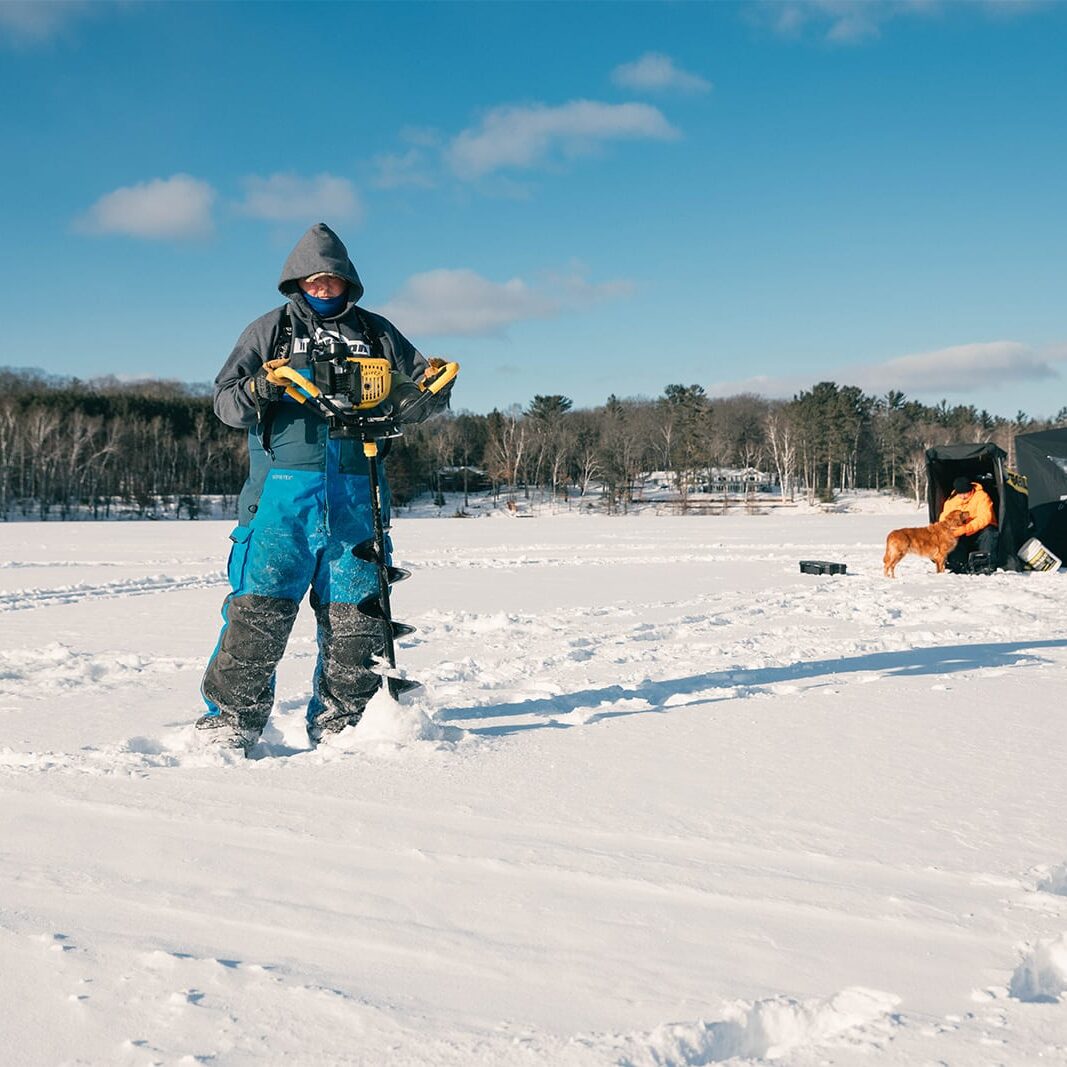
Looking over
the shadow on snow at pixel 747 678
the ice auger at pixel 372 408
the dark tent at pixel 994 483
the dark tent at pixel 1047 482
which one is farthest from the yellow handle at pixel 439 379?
the dark tent at pixel 1047 482

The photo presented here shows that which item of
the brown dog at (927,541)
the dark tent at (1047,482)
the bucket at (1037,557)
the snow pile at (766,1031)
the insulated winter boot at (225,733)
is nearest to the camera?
the snow pile at (766,1031)

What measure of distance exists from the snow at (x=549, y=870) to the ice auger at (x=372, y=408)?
37 cm

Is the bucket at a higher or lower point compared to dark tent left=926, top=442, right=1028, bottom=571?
lower

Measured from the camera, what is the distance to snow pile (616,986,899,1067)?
152 centimetres

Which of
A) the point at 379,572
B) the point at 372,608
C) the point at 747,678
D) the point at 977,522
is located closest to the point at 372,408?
the point at 379,572

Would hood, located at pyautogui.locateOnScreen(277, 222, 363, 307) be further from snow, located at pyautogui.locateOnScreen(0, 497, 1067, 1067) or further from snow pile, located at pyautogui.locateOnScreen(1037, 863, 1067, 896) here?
snow pile, located at pyautogui.locateOnScreen(1037, 863, 1067, 896)

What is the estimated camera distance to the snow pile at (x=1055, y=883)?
2.24 m

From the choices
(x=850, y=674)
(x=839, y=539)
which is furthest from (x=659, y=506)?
(x=850, y=674)

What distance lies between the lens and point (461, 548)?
19.3 meters

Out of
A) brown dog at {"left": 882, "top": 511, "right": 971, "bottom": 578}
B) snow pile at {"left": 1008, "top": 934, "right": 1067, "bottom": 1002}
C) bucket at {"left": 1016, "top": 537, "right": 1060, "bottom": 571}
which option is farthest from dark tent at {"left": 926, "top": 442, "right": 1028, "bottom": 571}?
snow pile at {"left": 1008, "top": 934, "right": 1067, "bottom": 1002}

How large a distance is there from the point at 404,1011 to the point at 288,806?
124cm

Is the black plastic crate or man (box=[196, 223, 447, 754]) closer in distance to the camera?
man (box=[196, 223, 447, 754])

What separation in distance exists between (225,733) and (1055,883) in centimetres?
260

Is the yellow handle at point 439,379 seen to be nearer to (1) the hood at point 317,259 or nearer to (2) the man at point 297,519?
(2) the man at point 297,519
